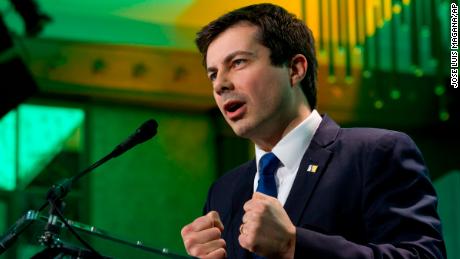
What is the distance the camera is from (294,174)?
6.94 feet

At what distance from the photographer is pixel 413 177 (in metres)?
1.96

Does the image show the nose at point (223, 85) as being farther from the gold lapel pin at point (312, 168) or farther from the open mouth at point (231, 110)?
the gold lapel pin at point (312, 168)

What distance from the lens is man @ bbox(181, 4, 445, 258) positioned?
1802mm

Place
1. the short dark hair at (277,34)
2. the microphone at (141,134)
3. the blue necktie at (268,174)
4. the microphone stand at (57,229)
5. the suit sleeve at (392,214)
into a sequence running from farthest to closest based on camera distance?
the short dark hair at (277,34) → the blue necktie at (268,174) → the microphone at (141,134) → the suit sleeve at (392,214) → the microphone stand at (57,229)

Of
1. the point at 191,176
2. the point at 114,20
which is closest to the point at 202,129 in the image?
the point at 191,176

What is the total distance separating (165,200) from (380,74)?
4.33ft

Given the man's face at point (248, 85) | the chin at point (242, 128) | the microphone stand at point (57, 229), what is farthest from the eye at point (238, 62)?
the microphone stand at point (57, 229)

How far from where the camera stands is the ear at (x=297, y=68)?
2.27 metres

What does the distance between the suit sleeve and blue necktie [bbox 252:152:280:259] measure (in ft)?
0.70

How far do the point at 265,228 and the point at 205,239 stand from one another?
18cm

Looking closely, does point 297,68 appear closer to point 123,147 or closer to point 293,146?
point 293,146

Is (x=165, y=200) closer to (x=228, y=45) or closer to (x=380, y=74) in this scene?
(x=380, y=74)

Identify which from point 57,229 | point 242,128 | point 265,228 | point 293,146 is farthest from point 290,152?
point 57,229

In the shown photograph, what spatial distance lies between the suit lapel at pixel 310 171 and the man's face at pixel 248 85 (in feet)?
0.32
